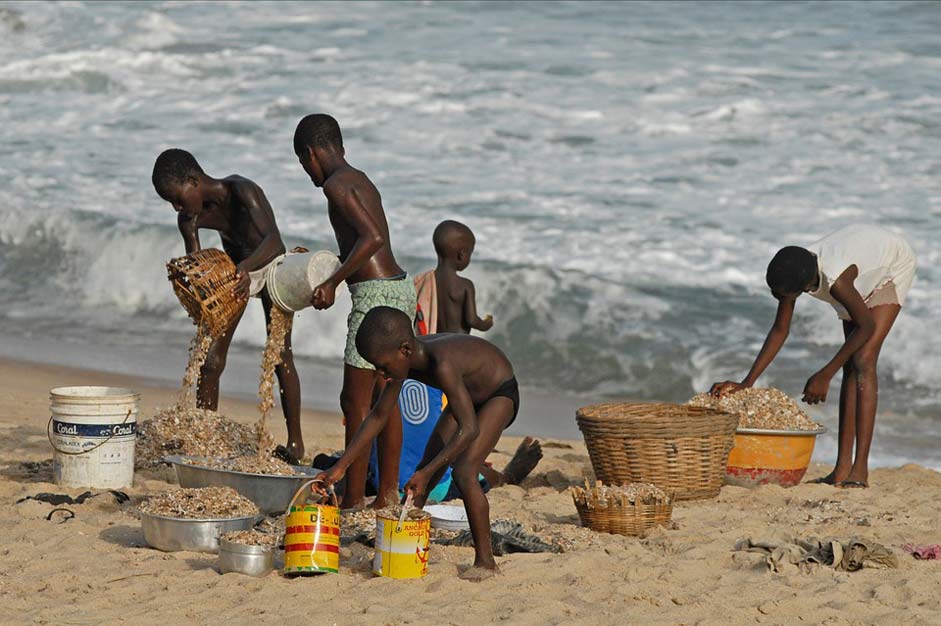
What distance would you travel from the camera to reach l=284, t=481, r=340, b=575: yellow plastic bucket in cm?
500

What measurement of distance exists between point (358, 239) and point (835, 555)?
250cm

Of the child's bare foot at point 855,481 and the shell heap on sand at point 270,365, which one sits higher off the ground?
the shell heap on sand at point 270,365

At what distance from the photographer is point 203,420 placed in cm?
722

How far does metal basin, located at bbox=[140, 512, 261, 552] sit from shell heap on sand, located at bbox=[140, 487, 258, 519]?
0.03m

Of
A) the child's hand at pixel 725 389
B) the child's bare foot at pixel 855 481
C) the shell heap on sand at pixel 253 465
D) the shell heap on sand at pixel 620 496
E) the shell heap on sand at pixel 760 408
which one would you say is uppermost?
the child's hand at pixel 725 389

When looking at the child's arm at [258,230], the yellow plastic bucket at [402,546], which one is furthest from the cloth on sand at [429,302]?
the yellow plastic bucket at [402,546]

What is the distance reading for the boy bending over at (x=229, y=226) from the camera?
6.95m

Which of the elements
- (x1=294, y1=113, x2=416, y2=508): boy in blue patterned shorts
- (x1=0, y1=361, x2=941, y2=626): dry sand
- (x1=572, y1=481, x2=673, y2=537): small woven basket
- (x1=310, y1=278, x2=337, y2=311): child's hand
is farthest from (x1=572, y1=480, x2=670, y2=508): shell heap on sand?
(x1=310, y1=278, x2=337, y2=311): child's hand

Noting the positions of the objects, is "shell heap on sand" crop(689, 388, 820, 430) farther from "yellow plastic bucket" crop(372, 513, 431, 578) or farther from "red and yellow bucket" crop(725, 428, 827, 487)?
"yellow plastic bucket" crop(372, 513, 431, 578)

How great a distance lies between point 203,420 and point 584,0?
67.5 ft

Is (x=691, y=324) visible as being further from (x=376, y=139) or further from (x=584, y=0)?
(x=584, y=0)

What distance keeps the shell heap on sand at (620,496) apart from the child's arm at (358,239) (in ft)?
4.88

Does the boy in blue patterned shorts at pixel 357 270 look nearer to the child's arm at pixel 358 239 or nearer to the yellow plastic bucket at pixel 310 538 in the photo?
the child's arm at pixel 358 239

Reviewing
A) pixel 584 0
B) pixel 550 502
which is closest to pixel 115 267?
pixel 550 502
